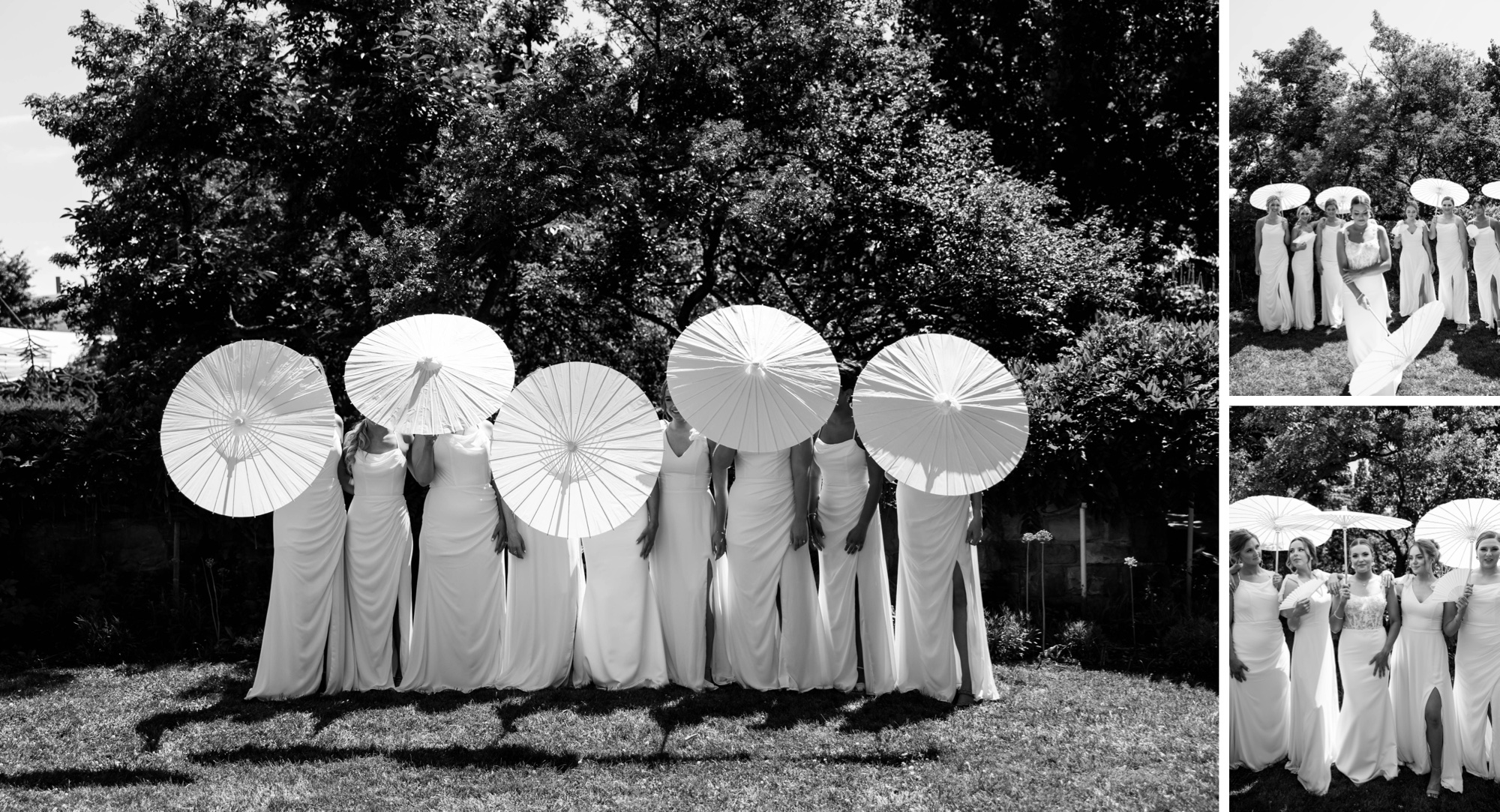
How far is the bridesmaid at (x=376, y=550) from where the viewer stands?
831cm

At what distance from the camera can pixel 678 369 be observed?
748 cm

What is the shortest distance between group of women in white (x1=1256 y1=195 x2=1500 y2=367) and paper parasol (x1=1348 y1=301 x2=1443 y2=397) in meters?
0.07

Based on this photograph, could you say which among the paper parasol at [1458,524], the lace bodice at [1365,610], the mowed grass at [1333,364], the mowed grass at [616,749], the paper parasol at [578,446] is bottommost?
the mowed grass at [616,749]

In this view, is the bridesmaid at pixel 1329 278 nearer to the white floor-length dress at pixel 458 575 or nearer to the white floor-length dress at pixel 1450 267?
the white floor-length dress at pixel 1450 267

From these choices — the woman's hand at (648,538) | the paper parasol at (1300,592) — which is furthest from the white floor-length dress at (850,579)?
the paper parasol at (1300,592)

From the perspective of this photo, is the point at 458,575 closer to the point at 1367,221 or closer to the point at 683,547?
the point at 683,547

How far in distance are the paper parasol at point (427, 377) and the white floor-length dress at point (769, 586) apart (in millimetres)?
1677

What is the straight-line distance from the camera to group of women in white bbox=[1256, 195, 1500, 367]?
5984mm

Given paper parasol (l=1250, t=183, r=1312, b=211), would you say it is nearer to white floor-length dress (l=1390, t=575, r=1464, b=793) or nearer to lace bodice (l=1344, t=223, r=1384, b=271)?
lace bodice (l=1344, t=223, r=1384, b=271)

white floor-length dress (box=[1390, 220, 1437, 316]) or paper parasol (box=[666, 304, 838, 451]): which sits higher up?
white floor-length dress (box=[1390, 220, 1437, 316])

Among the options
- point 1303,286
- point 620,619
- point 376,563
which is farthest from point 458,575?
point 1303,286

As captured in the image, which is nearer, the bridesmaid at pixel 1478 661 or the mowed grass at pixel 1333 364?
the mowed grass at pixel 1333 364

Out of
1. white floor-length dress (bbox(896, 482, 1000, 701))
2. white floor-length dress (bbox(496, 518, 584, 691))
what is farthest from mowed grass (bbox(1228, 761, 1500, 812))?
white floor-length dress (bbox(496, 518, 584, 691))

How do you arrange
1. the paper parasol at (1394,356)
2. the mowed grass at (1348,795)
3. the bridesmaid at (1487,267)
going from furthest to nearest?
the mowed grass at (1348,795) < the bridesmaid at (1487,267) < the paper parasol at (1394,356)
